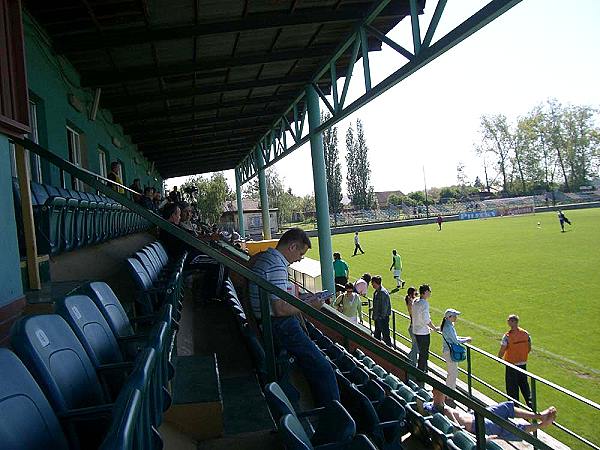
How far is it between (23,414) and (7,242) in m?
1.97

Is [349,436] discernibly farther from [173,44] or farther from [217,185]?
[217,185]

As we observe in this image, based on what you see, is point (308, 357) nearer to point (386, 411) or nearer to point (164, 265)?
point (386, 411)

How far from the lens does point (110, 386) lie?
222 centimetres

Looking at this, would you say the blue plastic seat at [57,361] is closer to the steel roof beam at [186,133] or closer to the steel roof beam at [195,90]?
the steel roof beam at [195,90]

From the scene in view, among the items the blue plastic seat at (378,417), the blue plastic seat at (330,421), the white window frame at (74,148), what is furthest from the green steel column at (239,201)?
the blue plastic seat at (330,421)

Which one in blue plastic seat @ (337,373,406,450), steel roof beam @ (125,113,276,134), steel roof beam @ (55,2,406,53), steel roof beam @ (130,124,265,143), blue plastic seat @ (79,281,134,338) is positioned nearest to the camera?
blue plastic seat @ (79,281,134,338)

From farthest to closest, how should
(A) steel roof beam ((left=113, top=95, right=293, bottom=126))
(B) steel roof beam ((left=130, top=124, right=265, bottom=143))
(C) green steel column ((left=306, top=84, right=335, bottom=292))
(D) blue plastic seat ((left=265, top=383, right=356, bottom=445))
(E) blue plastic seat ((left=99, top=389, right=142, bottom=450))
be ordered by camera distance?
(B) steel roof beam ((left=130, top=124, right=265, bottom=143)), (A) steel roof beam ((left=113, top=95, right=293, bottom=126)), (C) green steel column ((left=306, top=84, right=335, bottom=292)), (D) blue plastic seat ((left=265, top=383, right=356, bottom=445)), (E) blue plastic seat ((left=99, top=389, right=142, bottom=450))

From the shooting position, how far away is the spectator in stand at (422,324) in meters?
8.80

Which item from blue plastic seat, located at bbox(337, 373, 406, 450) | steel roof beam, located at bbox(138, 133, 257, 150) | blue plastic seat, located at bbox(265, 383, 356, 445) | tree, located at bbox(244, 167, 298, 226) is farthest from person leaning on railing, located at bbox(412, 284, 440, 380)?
tree, located at bbox(244, 167, 298, 226)

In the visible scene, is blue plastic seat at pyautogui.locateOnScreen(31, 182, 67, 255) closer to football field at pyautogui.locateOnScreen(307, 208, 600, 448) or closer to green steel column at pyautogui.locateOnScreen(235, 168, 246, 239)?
football field at pyautogui.locateOnScreen(307, 208, 600, 448)

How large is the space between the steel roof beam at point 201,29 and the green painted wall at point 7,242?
167 inches

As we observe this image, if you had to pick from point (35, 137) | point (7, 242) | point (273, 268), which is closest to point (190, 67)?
point (35, 137)

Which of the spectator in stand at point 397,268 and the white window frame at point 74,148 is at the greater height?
the white window frame at point 74,148

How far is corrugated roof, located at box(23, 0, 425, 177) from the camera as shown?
6.71m
